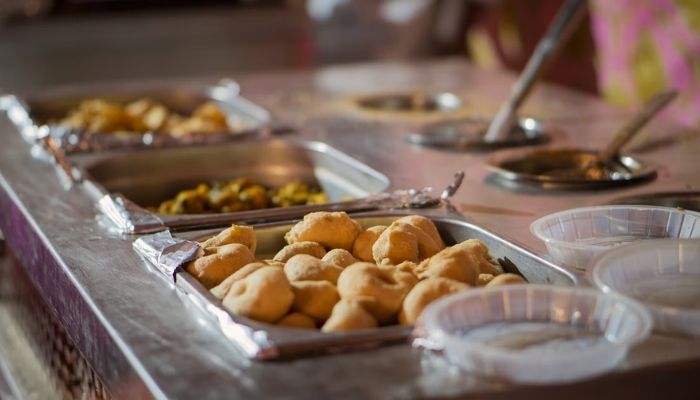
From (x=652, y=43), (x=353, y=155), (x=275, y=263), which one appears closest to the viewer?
(x=275, y=263)

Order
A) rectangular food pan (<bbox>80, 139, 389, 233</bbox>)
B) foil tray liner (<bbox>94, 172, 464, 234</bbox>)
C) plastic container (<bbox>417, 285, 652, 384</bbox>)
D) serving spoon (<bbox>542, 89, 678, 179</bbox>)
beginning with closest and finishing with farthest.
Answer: plastic container (<bbox>417, 285, 652, 384</bbox>), foil tray liner (<bbox>94, 172, 464, 234</bbox>), serving spoon (<bbox>542, 89, 678, 179</bbox>), rectangular food pan (<bbox>80, 139, 389, 233</bbox>)

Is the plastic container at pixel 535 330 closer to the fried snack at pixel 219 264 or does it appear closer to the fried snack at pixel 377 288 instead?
the fried snack at pixel 377 288

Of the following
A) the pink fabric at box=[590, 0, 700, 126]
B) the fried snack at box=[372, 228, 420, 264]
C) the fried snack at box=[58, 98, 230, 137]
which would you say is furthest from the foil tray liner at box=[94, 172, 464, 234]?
the pink fabric at box=[590, 0, 700, 126]

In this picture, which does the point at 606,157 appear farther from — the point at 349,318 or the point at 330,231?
the point at 349,318

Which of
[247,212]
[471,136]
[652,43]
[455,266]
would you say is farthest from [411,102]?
[455,266]

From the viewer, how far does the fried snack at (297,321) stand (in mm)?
1116

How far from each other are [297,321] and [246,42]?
316 cm

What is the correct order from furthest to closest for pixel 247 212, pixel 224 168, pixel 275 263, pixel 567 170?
pixel 224 168, pixel 567 170, pixel 247 212, pixel 275 263

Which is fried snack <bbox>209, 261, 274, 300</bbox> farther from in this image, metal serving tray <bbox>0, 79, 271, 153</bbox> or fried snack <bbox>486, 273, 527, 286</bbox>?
metal serving tray <bbox>0, 79, 271, 153</bbox>

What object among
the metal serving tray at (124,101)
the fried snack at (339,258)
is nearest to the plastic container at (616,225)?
the fried snack at (339,258)

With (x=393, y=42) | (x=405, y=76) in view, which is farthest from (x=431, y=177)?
Result: (x=393, y=42)

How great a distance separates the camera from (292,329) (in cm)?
108

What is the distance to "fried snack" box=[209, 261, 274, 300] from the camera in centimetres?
120

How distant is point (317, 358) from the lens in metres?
1.03
